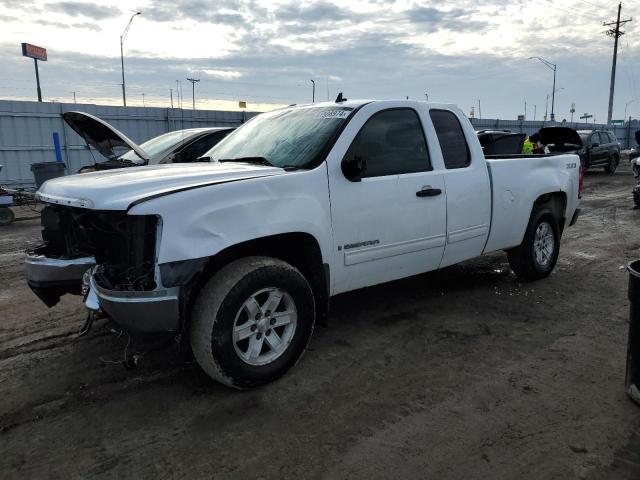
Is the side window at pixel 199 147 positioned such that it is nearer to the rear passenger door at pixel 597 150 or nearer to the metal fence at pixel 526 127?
the rear passenger door at pixel 597 150

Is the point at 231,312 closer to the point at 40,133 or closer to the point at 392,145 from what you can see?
the point at 392,145

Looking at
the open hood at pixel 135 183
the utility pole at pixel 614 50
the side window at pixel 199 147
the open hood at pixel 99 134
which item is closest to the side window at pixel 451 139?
the open hood at pixel 135 183

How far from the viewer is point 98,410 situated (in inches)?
126

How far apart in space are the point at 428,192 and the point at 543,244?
2330 mm

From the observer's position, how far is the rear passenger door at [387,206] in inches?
151

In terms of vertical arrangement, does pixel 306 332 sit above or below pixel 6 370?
above

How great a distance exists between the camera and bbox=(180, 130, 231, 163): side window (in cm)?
823

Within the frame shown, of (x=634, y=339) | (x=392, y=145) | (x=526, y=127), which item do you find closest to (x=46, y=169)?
(x=392, y=145)

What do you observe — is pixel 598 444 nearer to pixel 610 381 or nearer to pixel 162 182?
pixel 610 381

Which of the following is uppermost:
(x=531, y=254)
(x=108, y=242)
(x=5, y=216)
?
(x=108, y=242)

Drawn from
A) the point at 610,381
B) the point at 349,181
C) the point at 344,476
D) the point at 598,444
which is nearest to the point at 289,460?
the point at 344,476

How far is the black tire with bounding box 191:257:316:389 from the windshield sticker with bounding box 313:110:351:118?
1.34m

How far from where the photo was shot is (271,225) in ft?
11.0

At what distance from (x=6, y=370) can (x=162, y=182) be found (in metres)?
1.85
